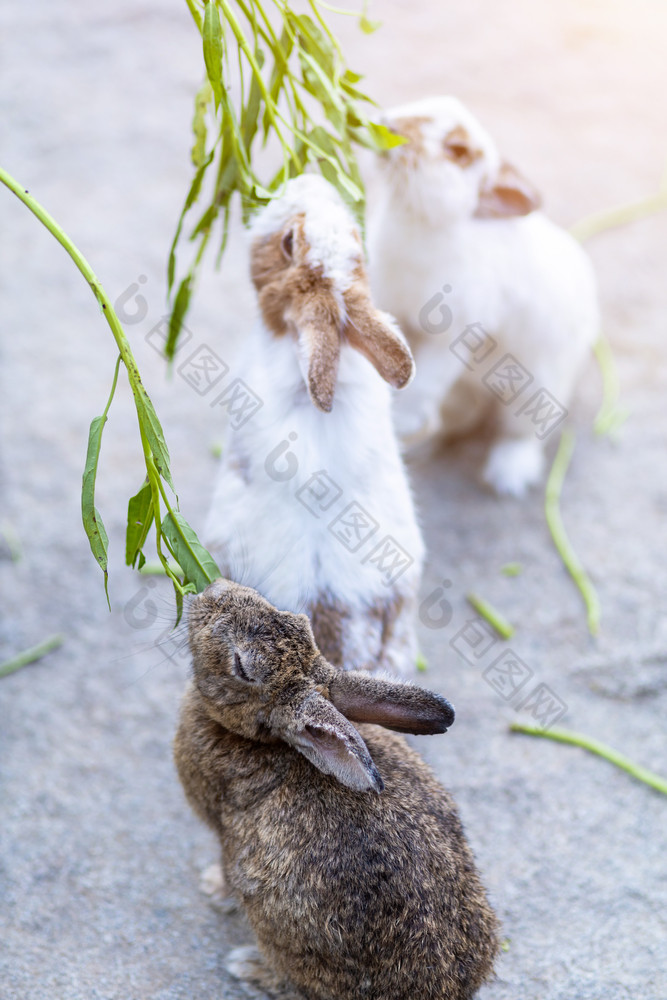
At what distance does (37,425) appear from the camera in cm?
363

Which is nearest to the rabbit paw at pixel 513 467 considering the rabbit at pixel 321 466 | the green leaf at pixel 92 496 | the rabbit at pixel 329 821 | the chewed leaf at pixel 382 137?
the rabbit at pixel 321 466

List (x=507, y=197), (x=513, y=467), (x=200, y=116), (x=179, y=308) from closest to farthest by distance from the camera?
(x=200, y=116) < (x=179, y=308) < (x=507, y=197) < (x=513, y=467)

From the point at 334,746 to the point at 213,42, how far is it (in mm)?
1431

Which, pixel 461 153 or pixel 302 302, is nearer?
pixel 302 302

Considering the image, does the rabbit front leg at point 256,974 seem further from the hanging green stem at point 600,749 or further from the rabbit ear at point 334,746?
the hanging green stem at point 600,749

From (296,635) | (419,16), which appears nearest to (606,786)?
(296,635)

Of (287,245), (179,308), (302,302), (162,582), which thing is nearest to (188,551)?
(302,302)

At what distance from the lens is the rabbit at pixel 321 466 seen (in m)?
2.24

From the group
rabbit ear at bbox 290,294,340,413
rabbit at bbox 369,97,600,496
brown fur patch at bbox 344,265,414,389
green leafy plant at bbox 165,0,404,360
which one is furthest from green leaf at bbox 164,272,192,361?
rabbit at bbox 369,97,600,496

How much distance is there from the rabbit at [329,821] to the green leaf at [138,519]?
7.2 inches

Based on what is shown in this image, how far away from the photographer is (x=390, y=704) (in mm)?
1930

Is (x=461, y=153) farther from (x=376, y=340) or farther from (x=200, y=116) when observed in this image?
(x=376, y=340)

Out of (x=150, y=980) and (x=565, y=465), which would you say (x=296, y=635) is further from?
(x=565, y=465)

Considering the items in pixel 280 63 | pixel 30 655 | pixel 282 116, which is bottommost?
pixel 30 655
